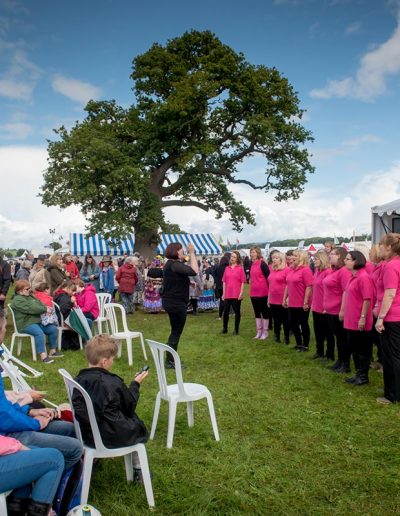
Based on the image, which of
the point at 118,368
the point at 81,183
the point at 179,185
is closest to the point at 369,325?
the point at 118,368

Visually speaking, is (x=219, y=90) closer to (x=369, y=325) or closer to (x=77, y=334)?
(x=77, y=334)

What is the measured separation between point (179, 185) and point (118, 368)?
1860cm

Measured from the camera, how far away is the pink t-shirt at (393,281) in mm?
4566

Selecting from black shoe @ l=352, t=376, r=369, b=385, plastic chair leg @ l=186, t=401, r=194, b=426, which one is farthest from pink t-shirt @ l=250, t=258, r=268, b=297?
plastic chair leg @ l=186, t=401, r=194, b=426

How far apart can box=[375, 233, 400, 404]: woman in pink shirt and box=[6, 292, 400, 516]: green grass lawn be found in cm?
41

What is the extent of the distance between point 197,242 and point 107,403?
2476 cm

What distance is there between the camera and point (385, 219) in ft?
36.2

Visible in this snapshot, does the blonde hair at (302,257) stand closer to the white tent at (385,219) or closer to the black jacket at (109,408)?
the white tent at (385,219)

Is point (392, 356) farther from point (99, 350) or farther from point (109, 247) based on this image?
point (109, 247)

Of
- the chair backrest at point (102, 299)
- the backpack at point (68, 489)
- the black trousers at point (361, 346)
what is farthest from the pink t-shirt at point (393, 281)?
the chair backrest at point (102, 299)

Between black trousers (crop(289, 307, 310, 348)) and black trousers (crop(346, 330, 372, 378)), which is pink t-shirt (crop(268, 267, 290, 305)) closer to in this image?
black trousers (crop(289, 307, 310, 348))

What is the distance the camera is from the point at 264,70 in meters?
23.4

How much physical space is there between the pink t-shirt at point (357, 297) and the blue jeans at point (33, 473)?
158 inches

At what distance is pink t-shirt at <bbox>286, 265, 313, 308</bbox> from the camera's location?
293 inches
